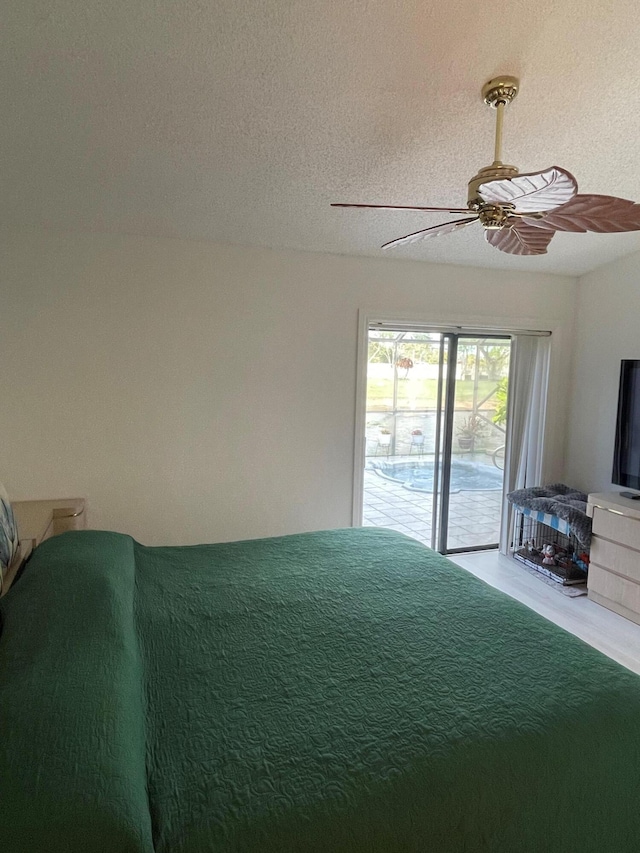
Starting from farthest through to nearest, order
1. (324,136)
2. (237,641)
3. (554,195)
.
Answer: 1. (324,136)
2. (237,641)
3. (554,195)

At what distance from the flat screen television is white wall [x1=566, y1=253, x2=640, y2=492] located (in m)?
0.33

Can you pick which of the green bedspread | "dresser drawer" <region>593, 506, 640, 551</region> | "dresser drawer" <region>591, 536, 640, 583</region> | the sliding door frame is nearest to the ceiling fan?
the green bedspread

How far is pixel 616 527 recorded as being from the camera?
3.35 metres

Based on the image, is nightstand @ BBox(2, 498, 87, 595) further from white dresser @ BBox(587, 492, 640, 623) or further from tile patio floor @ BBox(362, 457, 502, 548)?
white dresser @ BBox(587, 492, 640, 623)

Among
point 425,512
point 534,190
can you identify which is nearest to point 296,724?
point 534,190

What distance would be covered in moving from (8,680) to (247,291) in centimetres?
257

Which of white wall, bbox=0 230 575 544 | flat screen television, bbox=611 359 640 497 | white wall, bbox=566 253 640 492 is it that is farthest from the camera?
white wall, bbox=566 253 640 492

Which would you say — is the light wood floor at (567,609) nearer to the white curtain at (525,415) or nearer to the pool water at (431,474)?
the white curtain at (525,415)

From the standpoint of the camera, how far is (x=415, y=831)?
109 centimetres

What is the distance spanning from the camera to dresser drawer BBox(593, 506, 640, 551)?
3223mm

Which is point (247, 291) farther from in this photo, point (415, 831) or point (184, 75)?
point (415, 831)

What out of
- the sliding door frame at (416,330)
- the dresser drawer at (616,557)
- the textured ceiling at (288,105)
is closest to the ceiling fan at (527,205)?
the textured ceiling at (288,105)

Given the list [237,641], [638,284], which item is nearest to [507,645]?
[237,641]

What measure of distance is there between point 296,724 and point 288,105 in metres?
2.06
